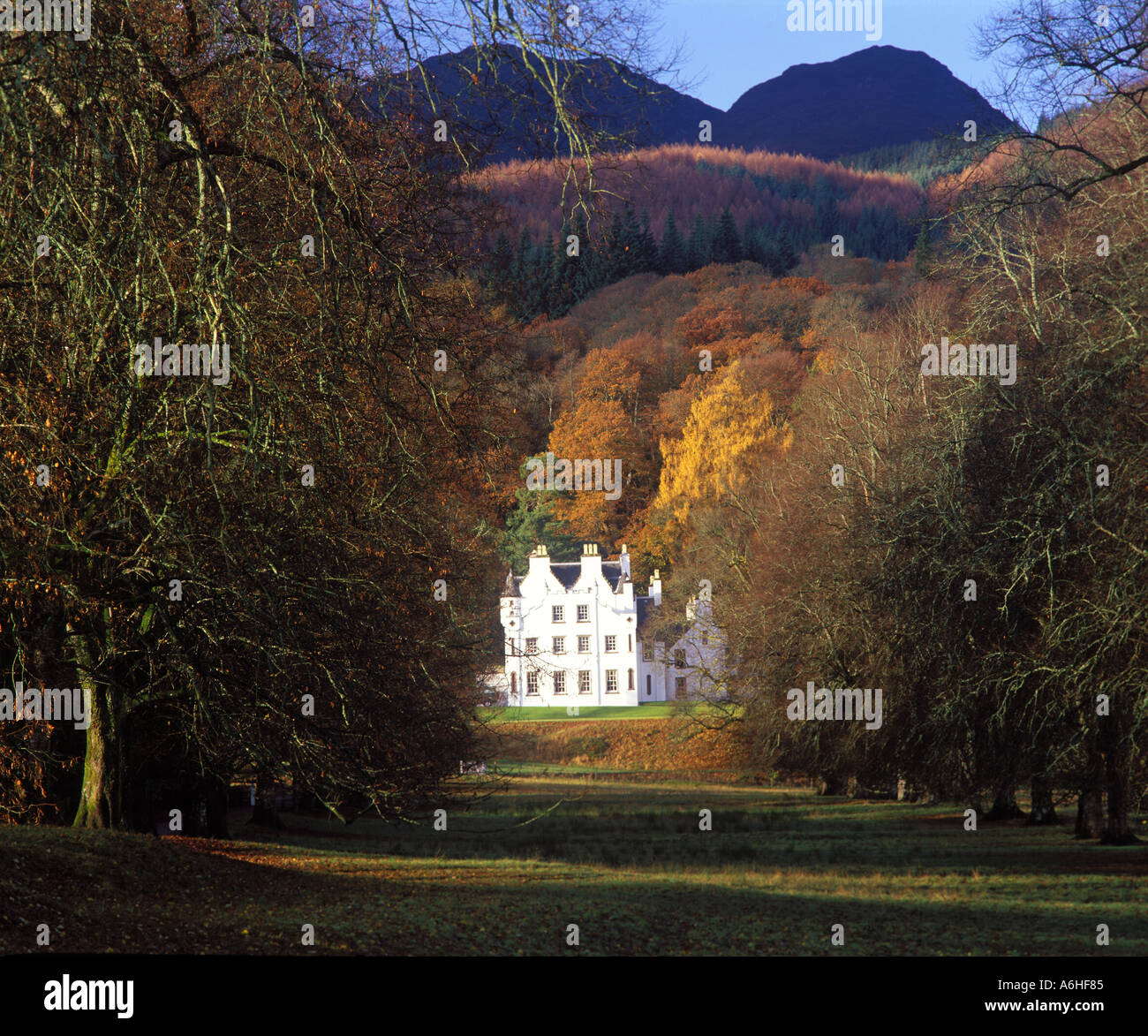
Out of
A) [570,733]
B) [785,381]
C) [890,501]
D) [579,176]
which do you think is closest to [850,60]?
[785,381]

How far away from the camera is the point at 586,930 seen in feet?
35.2

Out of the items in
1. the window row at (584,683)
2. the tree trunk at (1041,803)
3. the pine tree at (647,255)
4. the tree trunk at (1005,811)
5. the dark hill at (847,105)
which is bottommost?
A: the window row at (584,683)

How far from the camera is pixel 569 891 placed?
13.7m

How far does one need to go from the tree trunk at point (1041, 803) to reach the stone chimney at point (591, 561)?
122ft

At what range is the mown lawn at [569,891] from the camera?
9234mm

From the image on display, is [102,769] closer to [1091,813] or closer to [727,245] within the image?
[1091,813]

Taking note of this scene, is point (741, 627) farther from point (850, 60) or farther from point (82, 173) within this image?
point (850, 60)

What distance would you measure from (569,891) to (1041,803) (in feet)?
48.7

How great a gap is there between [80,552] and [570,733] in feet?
138

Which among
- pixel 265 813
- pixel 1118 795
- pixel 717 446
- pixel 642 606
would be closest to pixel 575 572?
pixel 642 606

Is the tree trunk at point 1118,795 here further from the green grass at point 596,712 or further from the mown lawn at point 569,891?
the green grass at point 596,712

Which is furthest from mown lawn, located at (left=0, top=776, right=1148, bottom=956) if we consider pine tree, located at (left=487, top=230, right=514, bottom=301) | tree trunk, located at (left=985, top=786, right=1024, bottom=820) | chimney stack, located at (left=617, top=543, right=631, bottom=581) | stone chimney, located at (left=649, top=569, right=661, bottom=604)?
chimney stack, located at (left=617, top=543, right=631, bottom=581)

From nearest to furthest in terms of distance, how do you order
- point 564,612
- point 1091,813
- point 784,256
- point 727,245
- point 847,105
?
point 1091,813
point 564,612
point 784,256
point 727,245
point 847,105

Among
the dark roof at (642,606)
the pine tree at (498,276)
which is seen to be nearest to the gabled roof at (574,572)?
the dark roof at (642,606)
